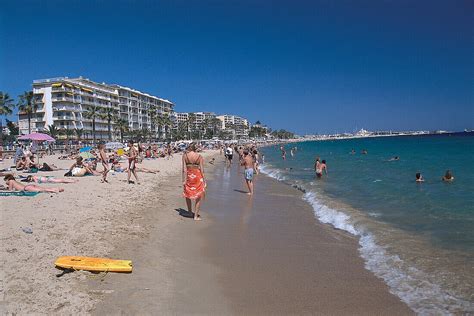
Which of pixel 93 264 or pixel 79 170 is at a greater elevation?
pixel 79 170

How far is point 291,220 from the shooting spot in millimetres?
8180

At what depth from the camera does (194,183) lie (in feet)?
24.3

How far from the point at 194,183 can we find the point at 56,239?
3030mm

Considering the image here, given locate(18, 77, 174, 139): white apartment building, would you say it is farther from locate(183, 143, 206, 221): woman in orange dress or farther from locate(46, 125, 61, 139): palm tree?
locate(183, 143, 206, 221): woman in orange dress

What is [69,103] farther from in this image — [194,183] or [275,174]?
[194,183]

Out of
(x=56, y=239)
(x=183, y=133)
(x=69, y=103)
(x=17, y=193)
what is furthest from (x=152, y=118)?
(x=56, y=239)

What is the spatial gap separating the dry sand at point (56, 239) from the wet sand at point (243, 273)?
0.87 feet

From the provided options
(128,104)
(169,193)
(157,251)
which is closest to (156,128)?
(128,104)

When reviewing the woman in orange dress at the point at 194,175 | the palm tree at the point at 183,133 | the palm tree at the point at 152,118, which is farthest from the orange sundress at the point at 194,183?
the palm tree at the point at 183,133

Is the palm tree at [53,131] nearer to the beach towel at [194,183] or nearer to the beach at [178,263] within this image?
the beach at [178,263]

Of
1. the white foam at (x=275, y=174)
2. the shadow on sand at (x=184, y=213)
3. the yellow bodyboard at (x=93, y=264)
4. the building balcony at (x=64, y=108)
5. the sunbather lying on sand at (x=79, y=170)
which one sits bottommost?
the white foam at (x=275, y=174)

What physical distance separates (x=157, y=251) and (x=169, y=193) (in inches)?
253

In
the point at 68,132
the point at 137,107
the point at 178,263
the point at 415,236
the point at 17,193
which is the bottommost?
the point at 415,236

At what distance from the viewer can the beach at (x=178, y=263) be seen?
3.63 metres
